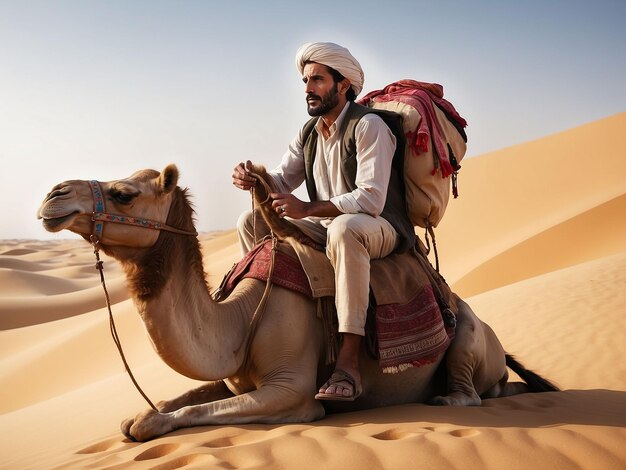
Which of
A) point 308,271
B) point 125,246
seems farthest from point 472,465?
point 125,246

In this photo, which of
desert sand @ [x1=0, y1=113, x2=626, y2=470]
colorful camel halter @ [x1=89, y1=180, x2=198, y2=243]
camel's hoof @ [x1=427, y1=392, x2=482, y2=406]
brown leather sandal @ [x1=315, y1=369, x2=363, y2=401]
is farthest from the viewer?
camel's hoof @ [x1=427, y1=392, x2=482, y2=406]

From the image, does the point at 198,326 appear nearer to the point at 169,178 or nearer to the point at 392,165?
the point at 169,178

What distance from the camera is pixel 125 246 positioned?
401 centimetres

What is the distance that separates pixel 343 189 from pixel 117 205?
1.64 meters

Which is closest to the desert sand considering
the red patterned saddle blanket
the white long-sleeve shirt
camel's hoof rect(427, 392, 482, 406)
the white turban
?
camel's hoof rect(427, 392, 482, 406)

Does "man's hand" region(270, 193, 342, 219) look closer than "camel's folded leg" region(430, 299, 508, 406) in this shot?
Yes

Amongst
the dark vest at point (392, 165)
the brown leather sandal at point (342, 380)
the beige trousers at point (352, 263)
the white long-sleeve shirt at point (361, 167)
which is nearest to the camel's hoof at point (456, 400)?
the brown leather sandal at point (342, 380)

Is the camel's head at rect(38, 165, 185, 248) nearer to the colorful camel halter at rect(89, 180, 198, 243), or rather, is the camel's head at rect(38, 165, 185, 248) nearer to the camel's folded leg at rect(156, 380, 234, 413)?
the colorful camel halter at rect(89, 180, 198, 243)

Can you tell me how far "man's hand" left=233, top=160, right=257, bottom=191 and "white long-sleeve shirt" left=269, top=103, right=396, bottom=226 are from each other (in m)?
0.56

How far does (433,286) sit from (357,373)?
1.17m

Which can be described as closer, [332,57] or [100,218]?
[100,218]

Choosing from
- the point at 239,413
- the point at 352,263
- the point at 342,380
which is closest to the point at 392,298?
the point at 352,263

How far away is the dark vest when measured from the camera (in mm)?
4824

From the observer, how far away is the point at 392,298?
4660mm
